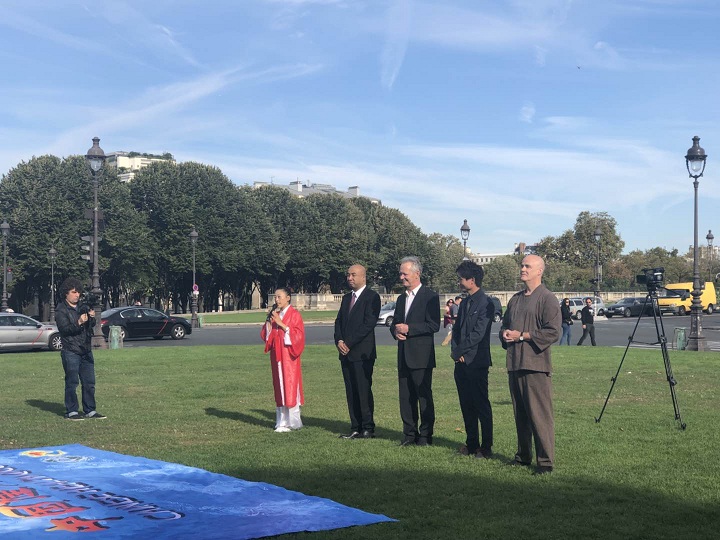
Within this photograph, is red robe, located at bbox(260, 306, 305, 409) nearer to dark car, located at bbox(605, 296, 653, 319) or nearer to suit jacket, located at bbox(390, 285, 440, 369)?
suit jacket, located at bbox(390, 285, 440, 369)

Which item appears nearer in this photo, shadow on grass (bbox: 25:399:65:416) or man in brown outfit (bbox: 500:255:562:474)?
man in brown outfit (bbox: 500:255:562:474)

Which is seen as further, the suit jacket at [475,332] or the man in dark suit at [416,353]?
the man in dark suit at [416,353]

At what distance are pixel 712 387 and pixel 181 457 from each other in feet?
34.8

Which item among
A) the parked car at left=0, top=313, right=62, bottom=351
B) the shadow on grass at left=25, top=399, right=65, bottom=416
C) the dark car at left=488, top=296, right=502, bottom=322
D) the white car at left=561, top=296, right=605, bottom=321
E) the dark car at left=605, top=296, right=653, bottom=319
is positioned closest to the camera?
the dark car at left=488, top=296, right=502, bottom=322

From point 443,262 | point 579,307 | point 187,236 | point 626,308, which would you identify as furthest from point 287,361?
point 443,262

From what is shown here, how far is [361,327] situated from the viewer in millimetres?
10656

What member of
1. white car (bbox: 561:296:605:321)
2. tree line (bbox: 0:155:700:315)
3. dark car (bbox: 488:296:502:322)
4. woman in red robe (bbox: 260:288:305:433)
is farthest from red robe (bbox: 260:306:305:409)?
white car (bbox: 561:296:605:321)

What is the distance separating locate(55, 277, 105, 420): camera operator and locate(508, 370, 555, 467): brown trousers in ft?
21.2

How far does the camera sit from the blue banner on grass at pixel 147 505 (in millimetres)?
6496

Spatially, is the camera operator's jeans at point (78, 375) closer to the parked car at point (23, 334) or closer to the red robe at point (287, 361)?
the red robe at point (287, 361)

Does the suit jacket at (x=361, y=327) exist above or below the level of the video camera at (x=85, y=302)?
below

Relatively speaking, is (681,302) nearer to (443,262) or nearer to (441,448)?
(443,262)

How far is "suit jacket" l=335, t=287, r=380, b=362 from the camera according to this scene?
10656mm

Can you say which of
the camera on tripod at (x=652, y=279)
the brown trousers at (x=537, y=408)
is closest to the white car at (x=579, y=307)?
the camera on tripod at (x=652, y=279)
